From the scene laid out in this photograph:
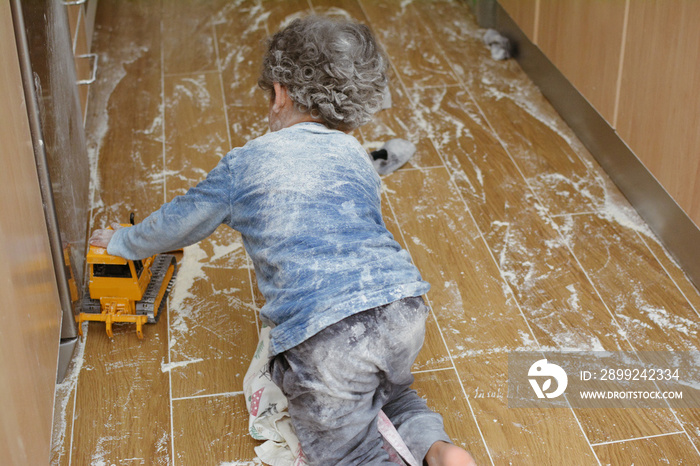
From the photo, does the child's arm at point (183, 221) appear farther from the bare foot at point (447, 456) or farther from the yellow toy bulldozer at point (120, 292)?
the bare foot at point (447, 456)

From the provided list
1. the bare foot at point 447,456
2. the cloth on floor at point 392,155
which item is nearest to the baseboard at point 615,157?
the cloth on floor at point 392,155

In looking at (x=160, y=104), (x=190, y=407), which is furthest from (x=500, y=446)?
(x=160, y=104)

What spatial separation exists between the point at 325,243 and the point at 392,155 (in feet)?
3.53

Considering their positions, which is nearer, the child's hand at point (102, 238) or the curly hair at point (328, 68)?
the curly hair at point (328, 68)

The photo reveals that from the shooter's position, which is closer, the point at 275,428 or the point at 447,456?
the point at 447,456

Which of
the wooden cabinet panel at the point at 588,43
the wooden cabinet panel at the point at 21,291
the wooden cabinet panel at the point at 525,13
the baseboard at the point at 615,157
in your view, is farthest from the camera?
the wooden cabinet panel at the point at 525,13

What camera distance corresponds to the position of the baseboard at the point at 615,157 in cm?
192

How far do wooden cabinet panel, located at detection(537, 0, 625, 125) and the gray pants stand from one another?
1.21 meters

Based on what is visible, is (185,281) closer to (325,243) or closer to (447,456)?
(325,243)

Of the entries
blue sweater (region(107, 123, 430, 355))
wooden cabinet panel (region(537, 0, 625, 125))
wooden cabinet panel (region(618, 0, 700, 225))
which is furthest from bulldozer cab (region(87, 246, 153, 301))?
wooden cabinet panel (region(537, 0, 625, 125))

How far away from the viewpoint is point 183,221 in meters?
1.41

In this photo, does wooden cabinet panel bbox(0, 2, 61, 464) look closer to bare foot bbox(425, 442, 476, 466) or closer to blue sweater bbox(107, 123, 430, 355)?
blue sweater bbox(107, 123, 430, 355)

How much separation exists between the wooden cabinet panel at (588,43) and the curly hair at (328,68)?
1038 millimetres

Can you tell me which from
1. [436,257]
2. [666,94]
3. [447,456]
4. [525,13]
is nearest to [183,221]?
[447,456]
